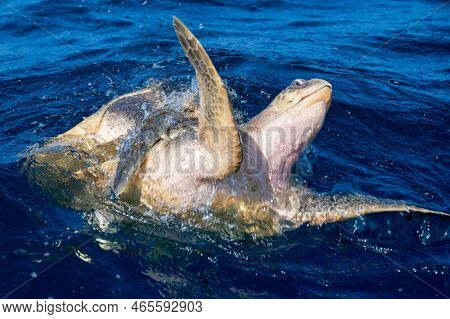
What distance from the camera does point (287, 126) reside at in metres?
4.11

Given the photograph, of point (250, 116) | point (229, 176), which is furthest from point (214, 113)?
point (250, 116)

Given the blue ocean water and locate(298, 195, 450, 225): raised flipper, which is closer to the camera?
the blue ocean water

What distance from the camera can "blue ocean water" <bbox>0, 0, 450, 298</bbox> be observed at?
3.54 meters

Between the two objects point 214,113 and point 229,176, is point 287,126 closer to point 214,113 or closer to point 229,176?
point 229,176

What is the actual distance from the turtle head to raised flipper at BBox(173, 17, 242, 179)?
1.36 ft

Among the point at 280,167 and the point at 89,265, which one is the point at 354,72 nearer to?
the point at 280,167

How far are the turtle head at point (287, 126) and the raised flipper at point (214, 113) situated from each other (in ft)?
1.36

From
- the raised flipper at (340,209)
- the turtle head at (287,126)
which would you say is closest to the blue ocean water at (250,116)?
the raised flipper at (340,209)

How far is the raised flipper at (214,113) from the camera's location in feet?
11.2

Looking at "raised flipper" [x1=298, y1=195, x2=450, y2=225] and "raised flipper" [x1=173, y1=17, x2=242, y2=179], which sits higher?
"raised flipper" [x1=173, y1=17, x2=242, y2=179]

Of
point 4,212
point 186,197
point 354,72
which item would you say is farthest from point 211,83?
point 354,72

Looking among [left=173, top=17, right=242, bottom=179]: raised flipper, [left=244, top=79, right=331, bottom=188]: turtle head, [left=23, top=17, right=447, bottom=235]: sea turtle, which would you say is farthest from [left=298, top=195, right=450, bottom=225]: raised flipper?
[left=173, top=17, right=242, bottom=179]: raised flipper

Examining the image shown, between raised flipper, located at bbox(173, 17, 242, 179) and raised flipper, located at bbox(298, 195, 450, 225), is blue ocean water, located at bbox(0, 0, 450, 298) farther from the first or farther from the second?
raised flipper, located at bbox(173, 17, 242, 179)

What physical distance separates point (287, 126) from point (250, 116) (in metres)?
1.89
